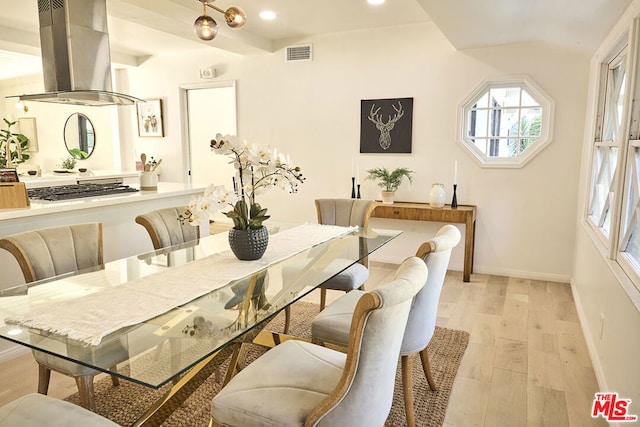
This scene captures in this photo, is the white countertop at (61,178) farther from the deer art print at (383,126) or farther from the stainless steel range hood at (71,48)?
the deer art print at (383,126)

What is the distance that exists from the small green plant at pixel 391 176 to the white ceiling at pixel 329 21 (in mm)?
1308

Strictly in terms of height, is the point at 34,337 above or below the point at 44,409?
above

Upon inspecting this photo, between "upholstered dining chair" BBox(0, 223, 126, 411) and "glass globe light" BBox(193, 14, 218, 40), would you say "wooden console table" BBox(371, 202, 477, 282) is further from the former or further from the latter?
"upholstered dining chair" BBox(0, 223, 126, 411)

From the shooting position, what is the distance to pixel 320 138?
514cm

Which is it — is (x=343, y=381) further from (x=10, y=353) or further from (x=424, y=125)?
(x=424, y=125)

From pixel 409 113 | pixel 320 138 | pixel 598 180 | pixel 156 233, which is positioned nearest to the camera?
pixel 156 233

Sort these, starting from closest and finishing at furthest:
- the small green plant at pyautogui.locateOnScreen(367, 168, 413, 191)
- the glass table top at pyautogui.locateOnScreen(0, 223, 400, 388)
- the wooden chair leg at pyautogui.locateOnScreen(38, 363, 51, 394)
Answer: the glass table top at pyautogui.locateOnScreen(0, 223, 400, 388) → the wooden chair leg at pyautogui.locateOnScreen(38, 363, 51, 394) → the small green plant at pyautogui.locateOnScreen(367, 168, 413, 191)

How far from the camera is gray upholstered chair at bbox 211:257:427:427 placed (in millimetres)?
1253

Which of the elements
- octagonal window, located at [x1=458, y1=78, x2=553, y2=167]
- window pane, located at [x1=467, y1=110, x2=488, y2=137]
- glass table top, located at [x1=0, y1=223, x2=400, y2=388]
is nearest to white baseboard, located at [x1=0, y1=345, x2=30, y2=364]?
glass table top, located at [x1=0, y1=223, x2=400, y2=388]

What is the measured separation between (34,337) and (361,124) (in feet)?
13.2

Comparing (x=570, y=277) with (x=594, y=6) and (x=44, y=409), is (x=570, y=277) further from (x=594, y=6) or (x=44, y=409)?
(x=44, y=409)

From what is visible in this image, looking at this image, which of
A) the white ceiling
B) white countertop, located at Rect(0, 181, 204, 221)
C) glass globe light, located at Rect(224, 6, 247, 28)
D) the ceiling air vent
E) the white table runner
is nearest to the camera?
the white table runner

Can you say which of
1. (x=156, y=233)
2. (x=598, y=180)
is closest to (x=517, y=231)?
(x=598, y=180)

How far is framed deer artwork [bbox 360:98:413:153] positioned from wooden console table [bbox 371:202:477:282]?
673 mm
